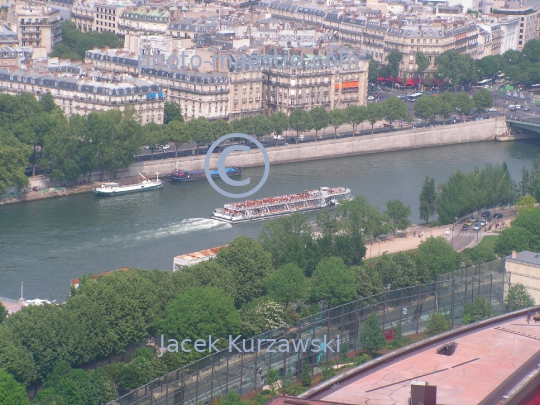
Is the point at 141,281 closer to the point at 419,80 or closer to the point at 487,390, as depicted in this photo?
the point at 487,390

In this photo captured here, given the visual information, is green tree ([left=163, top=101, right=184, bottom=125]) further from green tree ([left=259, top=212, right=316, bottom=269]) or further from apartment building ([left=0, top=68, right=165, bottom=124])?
green tree ([left=259, top=212, right=316, bottom=269])

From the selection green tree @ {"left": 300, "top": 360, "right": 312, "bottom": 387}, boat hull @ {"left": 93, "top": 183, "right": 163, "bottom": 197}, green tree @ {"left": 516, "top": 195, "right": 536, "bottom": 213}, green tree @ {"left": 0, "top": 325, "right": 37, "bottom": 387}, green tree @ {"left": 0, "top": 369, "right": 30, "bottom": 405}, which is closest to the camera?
green tree @ {"left": 0, "top": 369, "right": 30, "bottom": 405}

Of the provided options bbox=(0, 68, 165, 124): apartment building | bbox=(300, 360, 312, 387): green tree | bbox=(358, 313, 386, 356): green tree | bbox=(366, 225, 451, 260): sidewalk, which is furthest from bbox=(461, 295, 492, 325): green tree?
bbox=(0, 68, 165, 124): apartment building

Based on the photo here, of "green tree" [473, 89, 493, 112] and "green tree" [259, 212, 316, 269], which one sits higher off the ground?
"green tree" [473, 89, 493, 112]

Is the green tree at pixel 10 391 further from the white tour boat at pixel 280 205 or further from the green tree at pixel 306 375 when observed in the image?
the white tour boat at pixel 280 205

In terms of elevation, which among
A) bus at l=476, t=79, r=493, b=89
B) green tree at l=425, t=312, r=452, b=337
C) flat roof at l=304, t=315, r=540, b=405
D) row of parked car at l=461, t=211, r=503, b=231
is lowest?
row of parked car at l=461, t=211, r=503, b=231

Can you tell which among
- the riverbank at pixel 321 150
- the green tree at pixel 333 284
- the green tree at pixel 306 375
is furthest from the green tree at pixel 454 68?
the green tree at pixel 306 375

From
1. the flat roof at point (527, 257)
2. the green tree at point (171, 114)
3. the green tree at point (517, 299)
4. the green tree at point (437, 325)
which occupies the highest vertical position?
the green tree at point (171, 114)
